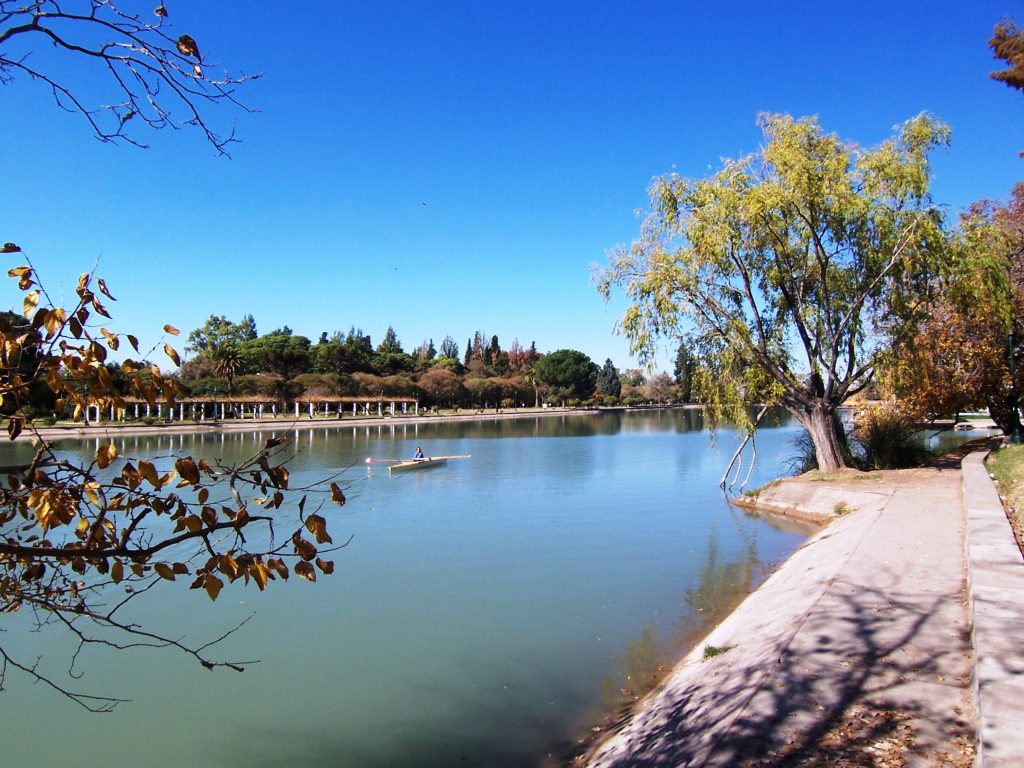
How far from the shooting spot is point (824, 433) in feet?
57.2

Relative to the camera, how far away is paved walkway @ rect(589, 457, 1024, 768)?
4.13 m

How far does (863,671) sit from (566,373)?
9993 centimetres

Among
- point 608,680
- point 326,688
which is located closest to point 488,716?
point 608,680

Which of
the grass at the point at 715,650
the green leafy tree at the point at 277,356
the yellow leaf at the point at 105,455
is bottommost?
the grass at the point at 715,650

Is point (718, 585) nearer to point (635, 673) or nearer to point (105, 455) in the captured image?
point (635, 673)

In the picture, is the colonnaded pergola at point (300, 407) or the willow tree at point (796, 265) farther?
the colonnaded pergola at point (300, 407)

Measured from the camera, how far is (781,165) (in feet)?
53.0

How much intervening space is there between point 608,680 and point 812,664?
287 cm

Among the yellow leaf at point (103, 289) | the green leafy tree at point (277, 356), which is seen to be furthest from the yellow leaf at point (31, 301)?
the green leafy tree at point (277, 356)

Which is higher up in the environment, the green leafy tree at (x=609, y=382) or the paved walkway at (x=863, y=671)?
the green leafy tree at (x=609, y=382)

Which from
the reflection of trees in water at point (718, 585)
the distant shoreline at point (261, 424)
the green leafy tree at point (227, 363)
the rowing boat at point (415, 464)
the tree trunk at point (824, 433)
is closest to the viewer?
the reflection of trees in water at point (718, 585)

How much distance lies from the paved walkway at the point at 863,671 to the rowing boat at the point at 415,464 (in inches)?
884

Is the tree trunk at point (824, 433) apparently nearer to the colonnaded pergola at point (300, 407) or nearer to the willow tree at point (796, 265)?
the willow tree at point (796, 265)

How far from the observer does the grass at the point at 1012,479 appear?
923 centimetres
